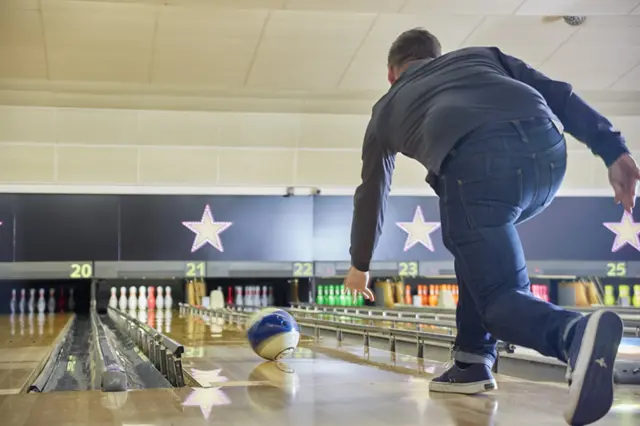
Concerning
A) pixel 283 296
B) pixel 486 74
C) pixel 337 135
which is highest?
pixel 337 135

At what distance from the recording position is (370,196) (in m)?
1.71

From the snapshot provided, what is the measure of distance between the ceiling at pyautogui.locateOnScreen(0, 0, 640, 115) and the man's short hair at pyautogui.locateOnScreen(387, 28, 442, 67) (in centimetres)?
303

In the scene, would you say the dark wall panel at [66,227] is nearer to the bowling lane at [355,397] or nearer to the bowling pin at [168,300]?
the bowling pin at [168,300]

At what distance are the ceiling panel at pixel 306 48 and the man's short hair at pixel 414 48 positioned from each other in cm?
374

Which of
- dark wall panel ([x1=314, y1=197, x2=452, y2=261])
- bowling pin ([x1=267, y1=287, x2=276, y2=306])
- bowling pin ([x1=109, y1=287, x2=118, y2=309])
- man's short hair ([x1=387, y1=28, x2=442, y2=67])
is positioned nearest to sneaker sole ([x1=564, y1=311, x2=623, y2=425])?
man's short hair ([x1=387, y1=28, x2=442, y2=67])

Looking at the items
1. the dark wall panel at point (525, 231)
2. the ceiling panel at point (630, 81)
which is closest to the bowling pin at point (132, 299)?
the dark wall panel at point (525, 231)

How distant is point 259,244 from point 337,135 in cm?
137

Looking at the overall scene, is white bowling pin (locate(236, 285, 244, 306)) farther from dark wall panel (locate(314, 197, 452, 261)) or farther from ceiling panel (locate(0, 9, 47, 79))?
ceiling panel (locate(0, 9, 47, 79))

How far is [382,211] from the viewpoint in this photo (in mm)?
1748

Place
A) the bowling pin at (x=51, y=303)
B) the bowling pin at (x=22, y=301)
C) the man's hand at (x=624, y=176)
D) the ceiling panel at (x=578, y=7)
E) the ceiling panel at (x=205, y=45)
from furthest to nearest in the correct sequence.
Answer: the bowling pin at (x=51, y=303), the bowling pin at (x=22, y=301), the ceiling panel at (x=205, y=45), the ceiling panel at (x=578, y=7), the man's hand at (x=624, y=176)

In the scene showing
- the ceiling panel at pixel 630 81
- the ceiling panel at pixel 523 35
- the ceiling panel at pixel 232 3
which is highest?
the ceiling panel at pixel 523 35

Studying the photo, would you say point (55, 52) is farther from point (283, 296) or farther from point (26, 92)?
point (283, 296)

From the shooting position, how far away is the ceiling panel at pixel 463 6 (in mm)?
4828

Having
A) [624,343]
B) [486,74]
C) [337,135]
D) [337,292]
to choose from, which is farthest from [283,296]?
[486,74]
